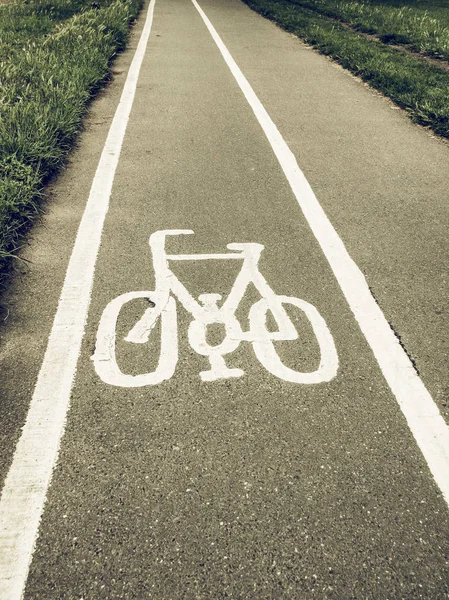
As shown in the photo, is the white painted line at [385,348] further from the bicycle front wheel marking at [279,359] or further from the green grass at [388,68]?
the green grass at [388,68]

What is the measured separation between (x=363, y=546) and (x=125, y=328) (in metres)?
1.85

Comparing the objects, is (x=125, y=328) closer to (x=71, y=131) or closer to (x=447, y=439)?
(x=447, y=439)

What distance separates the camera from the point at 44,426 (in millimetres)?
2590

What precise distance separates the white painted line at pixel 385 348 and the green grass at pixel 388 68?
10.9 ft

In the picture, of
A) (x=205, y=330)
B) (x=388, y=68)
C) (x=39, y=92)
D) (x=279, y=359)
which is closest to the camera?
(x=279, y=359)

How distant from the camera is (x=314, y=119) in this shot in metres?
7.57

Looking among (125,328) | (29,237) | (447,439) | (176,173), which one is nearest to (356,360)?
(447,439)

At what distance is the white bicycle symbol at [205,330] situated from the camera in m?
2.95

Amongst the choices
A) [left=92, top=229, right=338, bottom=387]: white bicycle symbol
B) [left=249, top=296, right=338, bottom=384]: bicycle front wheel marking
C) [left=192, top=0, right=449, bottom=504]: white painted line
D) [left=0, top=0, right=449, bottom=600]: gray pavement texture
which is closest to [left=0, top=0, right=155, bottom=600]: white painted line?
[left=0, top=0, right=449, bottom=600]: gray pavement texture

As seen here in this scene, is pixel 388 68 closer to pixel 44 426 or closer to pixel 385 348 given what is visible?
pixel 385 348

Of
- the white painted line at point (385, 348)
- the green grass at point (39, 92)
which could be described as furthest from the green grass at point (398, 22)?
the white painted line at point (385, 348)

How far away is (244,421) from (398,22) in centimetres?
1551

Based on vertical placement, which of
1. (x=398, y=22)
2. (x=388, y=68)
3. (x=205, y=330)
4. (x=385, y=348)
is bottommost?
(x=205, y=330)

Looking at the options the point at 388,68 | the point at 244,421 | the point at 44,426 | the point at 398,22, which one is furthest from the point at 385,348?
the point at 398,22
